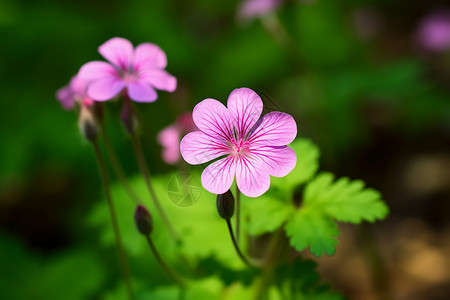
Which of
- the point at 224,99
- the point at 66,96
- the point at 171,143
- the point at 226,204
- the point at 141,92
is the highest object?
the point at 224,99

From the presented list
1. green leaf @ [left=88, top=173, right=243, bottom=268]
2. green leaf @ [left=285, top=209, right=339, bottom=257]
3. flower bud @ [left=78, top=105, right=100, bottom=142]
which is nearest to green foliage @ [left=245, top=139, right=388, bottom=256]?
green leaf @ [left=285, top=209, right=339, bottom=257]

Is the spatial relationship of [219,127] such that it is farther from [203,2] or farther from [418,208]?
[203,2]

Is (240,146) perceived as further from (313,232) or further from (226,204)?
(313,232)

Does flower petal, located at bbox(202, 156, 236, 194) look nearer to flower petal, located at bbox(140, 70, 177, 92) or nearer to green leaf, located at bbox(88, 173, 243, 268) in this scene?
flower petal, located at bbox(140, 70, 177, 92)

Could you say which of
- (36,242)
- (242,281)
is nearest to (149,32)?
(36,242)

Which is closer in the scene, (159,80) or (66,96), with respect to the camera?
(159,80)

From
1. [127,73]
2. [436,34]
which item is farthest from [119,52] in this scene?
[436,34]

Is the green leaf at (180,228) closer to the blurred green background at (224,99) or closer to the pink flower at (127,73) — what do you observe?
the pink flower at (127,73)
